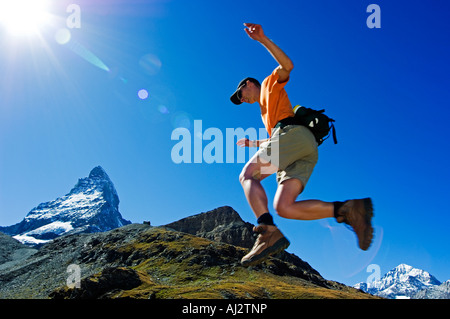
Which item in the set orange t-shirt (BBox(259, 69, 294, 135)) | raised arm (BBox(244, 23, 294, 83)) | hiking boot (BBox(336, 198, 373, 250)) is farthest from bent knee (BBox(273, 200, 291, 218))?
raised arm (BBox(244, 23, 294, 83))

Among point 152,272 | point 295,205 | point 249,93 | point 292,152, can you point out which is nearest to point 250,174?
point 292,152

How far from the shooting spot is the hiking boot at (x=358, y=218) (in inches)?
223

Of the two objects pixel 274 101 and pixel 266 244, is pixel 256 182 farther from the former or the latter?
pixel 274 101

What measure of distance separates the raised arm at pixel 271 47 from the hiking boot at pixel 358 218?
2582 millimetres

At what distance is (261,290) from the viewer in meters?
86.8

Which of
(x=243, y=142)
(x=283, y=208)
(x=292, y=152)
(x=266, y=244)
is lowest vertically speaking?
(x=266, y=244)

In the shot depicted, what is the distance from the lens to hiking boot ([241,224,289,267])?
5.31 meters

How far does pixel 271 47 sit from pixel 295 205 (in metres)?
2.69

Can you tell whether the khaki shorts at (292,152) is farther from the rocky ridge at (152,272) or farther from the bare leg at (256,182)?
the rocky ridge at (152,272)

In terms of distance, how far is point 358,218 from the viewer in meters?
5.67

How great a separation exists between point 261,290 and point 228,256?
36.1 m

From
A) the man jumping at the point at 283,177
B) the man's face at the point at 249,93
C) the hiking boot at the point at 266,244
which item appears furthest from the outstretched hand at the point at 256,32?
the hiking boot at the point at 266,244
